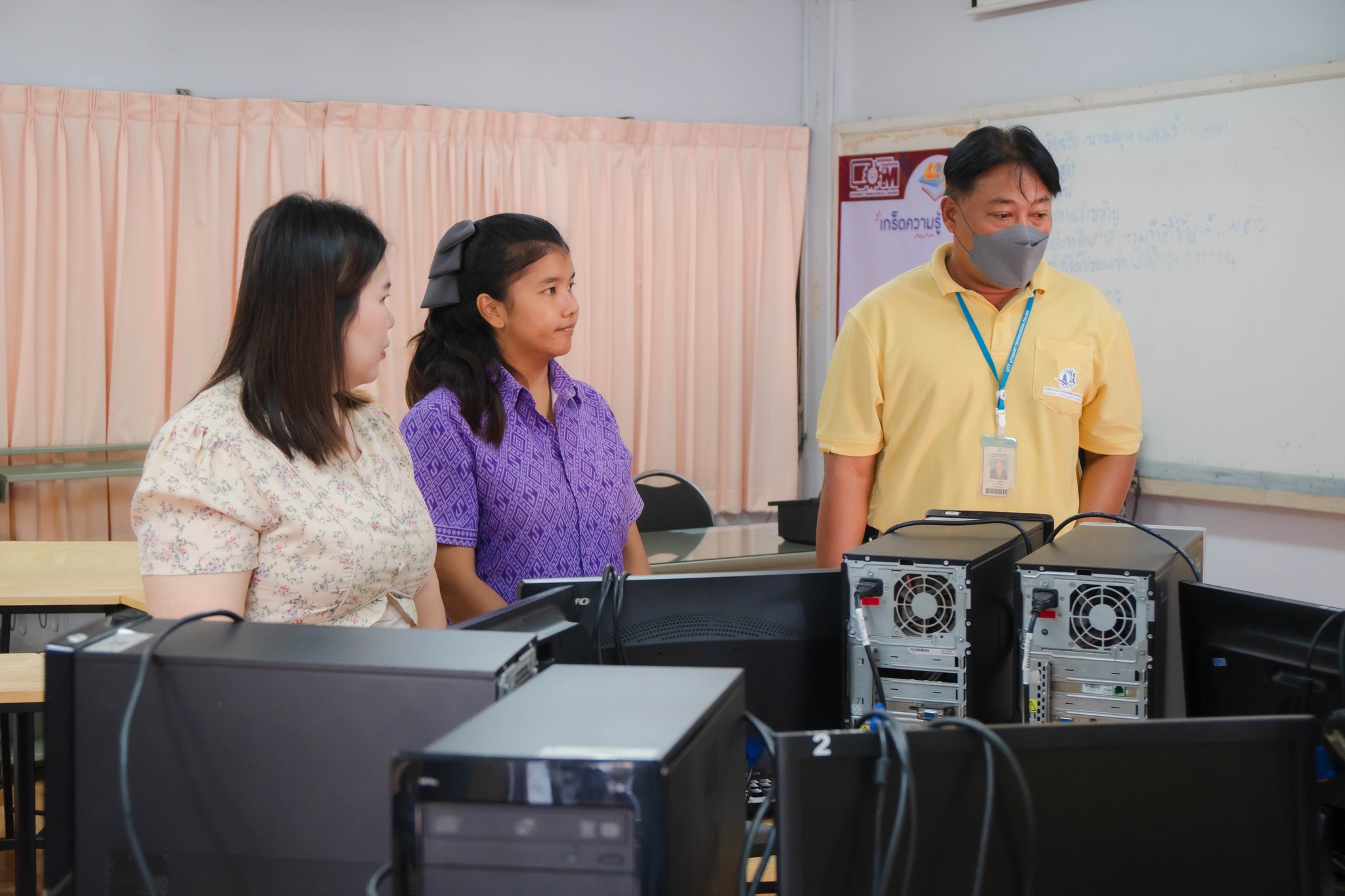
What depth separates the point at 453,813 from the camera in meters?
0.65

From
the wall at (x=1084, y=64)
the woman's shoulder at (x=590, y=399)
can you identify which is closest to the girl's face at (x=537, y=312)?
the woman's shoulder at (x=590, y=399)

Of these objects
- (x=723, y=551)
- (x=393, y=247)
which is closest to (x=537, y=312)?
(x=393, y=247)

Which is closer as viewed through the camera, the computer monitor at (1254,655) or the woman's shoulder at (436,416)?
the computer monitor at (1254,655)

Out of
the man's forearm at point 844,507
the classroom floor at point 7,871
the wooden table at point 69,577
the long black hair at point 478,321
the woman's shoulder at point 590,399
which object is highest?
the long black hair at point 478,321

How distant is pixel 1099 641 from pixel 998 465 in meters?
Answer: 0.73

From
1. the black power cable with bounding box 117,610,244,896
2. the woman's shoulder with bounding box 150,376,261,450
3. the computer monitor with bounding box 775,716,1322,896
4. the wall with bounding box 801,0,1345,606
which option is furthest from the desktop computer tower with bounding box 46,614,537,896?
the wall with bounding box 801,0,1345,606

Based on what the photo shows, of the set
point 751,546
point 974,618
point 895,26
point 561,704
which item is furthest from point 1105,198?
point 561,704

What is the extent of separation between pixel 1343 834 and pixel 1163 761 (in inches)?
14.2

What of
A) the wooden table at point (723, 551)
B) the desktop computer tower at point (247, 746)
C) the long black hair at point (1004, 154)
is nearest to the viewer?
the desktop computer tower at point (247, 746)

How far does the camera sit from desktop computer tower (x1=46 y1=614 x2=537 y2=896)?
2.60 feet

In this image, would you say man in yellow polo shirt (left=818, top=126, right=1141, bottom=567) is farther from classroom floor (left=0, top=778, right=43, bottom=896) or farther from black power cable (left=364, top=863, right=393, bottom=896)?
→ classroom floor (left=0, top=778, right=43, bottom=896)

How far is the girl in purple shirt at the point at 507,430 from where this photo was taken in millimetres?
1923

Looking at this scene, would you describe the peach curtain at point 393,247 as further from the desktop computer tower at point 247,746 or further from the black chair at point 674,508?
the desktop computer tower at point 247,746

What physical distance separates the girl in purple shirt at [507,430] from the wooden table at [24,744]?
0.84 m
